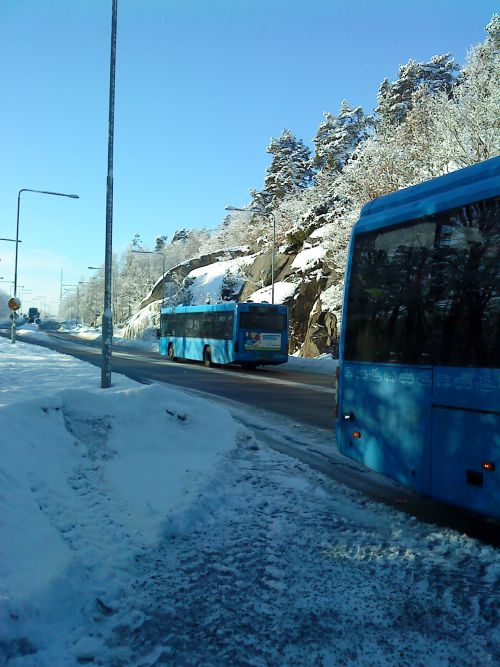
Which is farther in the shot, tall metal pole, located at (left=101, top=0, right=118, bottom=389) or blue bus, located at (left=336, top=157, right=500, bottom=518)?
tall metal pole, located at (left=101, top=0, right=118, bottom=389)

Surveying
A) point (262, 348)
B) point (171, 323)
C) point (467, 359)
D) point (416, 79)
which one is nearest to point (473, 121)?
point (262, 348)

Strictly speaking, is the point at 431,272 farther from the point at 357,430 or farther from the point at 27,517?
the point at 27,517

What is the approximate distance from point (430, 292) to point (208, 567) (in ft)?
9.70

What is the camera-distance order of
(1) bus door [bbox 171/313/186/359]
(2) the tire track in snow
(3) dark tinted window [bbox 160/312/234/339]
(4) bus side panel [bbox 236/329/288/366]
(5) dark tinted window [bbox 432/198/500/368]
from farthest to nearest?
(1) bus door [bbox 171/313/186/359] < (3) dark tinted window [bbox 160/312/234/339] < (4) bus side panel [bbox 236/329/288/366] < (5) dark tinted window [bbox 432/198/500/368] < (2) the tire track in snow

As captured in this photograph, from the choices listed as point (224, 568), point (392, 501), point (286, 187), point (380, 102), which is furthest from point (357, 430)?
point (286, 187)

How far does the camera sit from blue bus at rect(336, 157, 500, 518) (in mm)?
4289

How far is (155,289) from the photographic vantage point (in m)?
86.4

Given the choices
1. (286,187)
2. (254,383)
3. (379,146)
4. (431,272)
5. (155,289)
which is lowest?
(254,383)

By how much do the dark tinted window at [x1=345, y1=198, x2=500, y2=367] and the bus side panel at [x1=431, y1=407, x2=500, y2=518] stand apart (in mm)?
458

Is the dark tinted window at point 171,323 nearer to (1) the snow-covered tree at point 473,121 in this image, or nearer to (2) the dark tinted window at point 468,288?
(1) the snow-covered tree at point 473,121

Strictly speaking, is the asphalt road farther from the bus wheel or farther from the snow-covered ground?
the bus wheel

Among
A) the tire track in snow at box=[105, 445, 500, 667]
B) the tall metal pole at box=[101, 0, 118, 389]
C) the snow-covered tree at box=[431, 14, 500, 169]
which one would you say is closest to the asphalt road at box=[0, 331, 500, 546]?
the tire track in snow at box=[105, 445, 500, 667]

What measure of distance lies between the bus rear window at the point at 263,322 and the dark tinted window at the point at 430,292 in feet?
61.1

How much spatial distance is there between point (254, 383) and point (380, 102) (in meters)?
43.0
